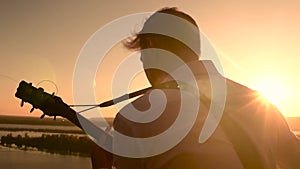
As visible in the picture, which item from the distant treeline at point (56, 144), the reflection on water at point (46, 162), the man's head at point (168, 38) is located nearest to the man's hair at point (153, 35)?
the man's head at point (168, 38)

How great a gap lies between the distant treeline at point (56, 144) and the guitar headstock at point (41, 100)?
45.7m

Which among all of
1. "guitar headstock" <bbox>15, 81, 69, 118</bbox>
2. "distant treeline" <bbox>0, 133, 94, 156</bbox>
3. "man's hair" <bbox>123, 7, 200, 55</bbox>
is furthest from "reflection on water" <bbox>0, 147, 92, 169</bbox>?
"man's hair" <bbox>123, 7, 200, 55</bbox>

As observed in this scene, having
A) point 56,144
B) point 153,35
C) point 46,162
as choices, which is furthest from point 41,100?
point 56,144

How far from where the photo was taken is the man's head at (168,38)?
137 inches

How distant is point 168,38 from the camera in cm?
351

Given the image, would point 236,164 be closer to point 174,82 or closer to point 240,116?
point 240,116

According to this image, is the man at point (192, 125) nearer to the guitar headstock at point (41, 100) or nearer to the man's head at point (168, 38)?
the man's head at point (168, 38)

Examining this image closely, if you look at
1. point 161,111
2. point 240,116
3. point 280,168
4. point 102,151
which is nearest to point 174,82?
point 161,111

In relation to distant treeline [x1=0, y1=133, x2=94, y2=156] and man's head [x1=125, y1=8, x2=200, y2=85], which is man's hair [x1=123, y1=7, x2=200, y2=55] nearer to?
man's head [x1=125, y1=8, x2=200, y2=85]

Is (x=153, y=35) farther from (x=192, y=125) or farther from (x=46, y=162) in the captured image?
(x=46, y=162)

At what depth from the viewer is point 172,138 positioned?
10.2ft

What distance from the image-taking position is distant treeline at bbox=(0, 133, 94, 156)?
52181 millimetres

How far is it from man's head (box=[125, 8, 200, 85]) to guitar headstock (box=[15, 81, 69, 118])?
2.80ft

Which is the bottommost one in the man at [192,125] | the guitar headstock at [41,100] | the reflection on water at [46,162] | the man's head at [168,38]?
the reflection on water at [46,162]
